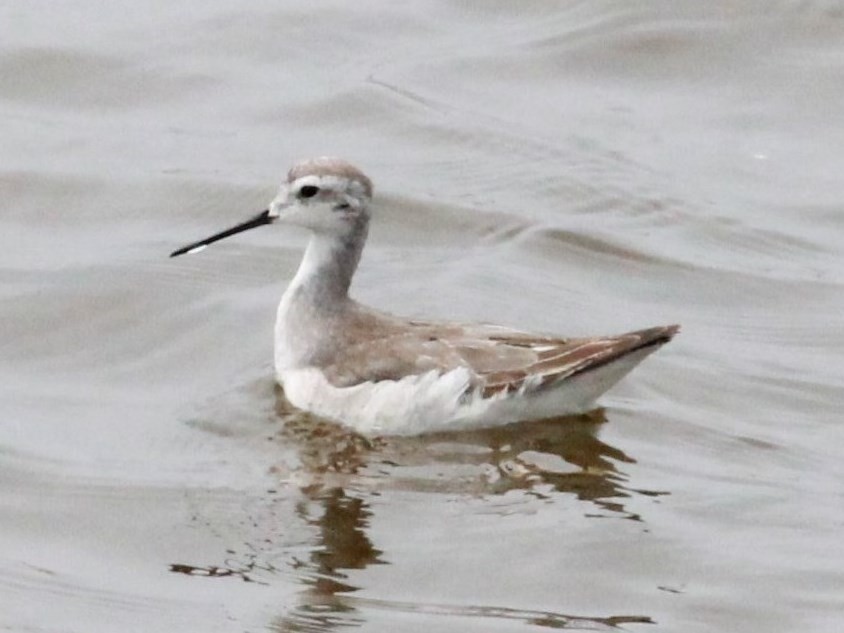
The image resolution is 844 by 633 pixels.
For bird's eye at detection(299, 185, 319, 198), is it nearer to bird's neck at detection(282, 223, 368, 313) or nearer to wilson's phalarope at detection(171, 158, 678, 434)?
wilson's phalarope at detection(171, 158, 678, 434)

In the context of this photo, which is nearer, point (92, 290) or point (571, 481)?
point (571, 481)

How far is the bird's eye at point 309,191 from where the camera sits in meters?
11.4

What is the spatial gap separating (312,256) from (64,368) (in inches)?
57.0

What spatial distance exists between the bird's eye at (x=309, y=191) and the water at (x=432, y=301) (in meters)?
1.02

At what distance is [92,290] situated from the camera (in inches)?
493

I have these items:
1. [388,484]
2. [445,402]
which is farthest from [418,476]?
[445,402]

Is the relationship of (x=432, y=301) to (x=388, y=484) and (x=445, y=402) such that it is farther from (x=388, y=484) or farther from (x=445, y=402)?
(x=388, y=484)

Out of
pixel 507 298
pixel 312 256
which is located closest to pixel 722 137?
pixel 507 298

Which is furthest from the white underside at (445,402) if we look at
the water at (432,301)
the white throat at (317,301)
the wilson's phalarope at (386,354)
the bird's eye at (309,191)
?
the bird's eye at (309,191)

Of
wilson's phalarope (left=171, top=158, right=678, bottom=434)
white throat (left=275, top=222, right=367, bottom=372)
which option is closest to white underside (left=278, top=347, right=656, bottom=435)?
wilson's phalarope (left=171, top=158, right=678, bottom=434)

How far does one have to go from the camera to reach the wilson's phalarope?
35.6 feet

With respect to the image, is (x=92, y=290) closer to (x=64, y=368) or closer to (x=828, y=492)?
(x=64, y=368)

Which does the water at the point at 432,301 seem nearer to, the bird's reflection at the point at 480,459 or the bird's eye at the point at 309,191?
the bird's reflection at the point at 480,459

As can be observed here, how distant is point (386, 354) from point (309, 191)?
3.24 feet
